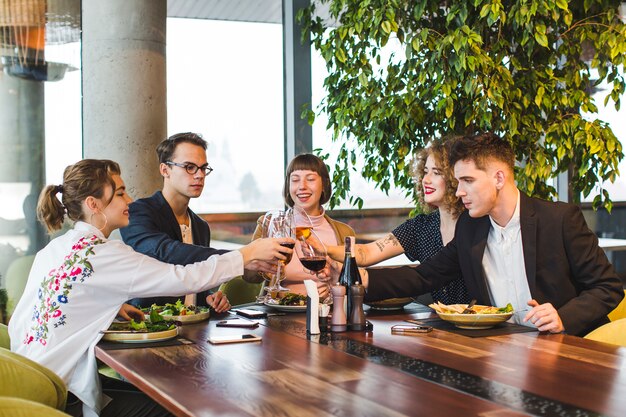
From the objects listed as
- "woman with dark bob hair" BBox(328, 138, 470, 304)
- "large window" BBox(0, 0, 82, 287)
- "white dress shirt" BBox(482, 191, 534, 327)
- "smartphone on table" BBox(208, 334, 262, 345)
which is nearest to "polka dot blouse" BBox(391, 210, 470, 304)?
"woman with dark bob hair" BBox(328, 138, 470, 304)

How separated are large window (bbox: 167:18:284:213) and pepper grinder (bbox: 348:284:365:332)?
9.88ft

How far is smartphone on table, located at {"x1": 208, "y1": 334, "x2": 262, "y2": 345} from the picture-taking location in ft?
8.43

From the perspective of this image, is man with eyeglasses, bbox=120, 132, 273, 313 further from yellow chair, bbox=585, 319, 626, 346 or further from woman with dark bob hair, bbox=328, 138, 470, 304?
yellow chair, bbox=585, 319, 626, 346

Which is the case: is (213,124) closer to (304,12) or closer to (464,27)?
(304,12)

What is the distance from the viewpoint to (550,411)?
1721 millimetres

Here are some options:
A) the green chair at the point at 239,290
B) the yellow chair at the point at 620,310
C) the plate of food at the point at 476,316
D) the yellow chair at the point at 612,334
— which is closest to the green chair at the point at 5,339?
the green chair at the point at 239,290

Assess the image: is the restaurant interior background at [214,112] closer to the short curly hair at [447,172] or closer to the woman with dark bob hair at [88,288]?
the short curly hair at [447,172]

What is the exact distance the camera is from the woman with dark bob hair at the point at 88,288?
105 inches

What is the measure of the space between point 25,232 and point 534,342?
140 inches

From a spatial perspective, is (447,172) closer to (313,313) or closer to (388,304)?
(388,304)

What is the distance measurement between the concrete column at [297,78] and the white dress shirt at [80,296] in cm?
295

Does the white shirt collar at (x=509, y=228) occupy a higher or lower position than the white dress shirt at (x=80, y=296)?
higher

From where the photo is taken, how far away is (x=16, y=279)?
16.2 feet

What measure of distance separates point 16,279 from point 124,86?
1.41 meters
